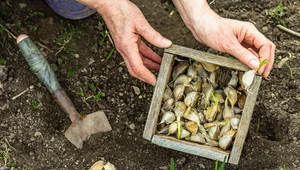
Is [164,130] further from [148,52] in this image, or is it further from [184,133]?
[148,52]

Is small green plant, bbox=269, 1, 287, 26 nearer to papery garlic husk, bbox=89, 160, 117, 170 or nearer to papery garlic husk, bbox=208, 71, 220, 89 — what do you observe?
papery garlic husk, bbox=208, 71, 220, 89

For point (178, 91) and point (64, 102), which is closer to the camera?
point (178, 91)

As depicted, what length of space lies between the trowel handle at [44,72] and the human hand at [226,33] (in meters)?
0.63

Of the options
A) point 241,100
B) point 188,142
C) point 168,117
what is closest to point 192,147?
point 188,142

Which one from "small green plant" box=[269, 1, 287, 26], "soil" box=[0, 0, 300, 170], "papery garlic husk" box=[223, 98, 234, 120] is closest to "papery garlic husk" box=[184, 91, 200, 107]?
"papery garlic husk" box=[223, 98, 234, 120]

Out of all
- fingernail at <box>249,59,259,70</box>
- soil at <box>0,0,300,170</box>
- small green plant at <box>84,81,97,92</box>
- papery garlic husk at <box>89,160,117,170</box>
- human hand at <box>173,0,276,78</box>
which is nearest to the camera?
fingernail at <box>249,59,259,70</box>

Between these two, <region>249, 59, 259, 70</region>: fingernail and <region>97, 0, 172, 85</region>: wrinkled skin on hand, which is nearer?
<region>249, 59, 259, 70</region>: fingernail

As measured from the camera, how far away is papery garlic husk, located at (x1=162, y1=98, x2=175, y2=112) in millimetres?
1892

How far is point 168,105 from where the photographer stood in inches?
74.5

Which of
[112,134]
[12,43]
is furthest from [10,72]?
[112,134]

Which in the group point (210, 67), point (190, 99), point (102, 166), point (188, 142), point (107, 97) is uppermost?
point (210, 67)

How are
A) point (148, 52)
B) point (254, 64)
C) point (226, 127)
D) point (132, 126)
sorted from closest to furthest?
1. point (254, 64)
2. point (226, 127)
3. point (148, 52)
4. point (132, 126)

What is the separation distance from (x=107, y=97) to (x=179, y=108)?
0.52 m

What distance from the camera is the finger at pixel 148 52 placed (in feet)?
6.96
